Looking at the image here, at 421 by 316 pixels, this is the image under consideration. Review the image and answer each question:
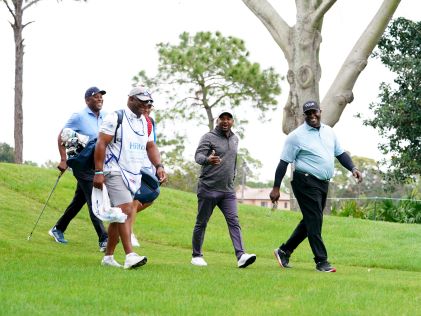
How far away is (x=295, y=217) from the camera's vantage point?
1988 cm

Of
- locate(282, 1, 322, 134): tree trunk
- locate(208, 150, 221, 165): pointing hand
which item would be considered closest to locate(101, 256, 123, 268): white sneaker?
locate(208, 150, 221, 165): pointing hand

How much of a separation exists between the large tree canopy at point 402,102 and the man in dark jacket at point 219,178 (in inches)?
801

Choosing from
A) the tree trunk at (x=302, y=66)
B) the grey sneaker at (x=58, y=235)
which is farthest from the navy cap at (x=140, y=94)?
the tree trunk at (x=302, y=66)

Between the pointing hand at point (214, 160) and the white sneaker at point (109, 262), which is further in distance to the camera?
the pointing hand at point (214, 160)

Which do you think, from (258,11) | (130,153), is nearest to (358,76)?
(258,11)

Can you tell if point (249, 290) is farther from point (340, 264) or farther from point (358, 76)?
point (358, 76)

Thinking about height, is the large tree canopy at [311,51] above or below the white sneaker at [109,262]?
above

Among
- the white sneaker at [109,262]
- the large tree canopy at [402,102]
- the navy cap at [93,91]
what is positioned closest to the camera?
the white sneaker at [109,262]

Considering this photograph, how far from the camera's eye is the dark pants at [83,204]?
12.5 metres

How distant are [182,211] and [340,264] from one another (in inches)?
277

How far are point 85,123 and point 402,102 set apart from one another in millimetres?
20046

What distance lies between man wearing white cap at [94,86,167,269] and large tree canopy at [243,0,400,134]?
1199 cm

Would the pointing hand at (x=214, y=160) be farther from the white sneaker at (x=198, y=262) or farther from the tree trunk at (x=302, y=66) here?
the tree trunk at (x=302, y=66)

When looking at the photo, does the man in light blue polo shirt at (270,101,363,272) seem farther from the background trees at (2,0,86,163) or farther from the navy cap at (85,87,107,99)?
the background trees at (2,0,86,163)
